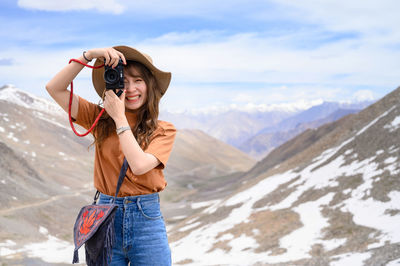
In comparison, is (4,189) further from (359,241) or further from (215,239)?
(359,241)

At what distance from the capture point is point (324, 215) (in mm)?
30484

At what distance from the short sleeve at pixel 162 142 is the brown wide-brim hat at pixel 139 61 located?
60 centimetres

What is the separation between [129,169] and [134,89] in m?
1.06

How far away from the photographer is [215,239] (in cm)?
3578

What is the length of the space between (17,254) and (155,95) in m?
52.6

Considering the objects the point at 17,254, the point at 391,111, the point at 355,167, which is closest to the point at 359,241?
the point at 355,167

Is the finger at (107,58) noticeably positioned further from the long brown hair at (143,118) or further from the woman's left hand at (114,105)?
the long brown hair at (143,118)

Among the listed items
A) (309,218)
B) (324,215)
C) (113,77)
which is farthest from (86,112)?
(309,218)

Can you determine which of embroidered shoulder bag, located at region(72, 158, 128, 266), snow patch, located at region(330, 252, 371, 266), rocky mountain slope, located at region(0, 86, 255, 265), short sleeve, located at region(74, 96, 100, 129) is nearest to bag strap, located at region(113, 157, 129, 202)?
embroidered shoulder bag, located at region(72, 158, 128, 266)

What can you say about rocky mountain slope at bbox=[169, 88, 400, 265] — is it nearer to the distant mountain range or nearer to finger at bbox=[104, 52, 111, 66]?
the distant mountain range

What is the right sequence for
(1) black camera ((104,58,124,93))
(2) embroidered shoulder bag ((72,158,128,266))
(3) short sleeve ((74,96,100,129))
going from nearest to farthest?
(2) embroidered shoulder bag ((72,158,128,266)) < (1) black camera ((104,58,124,93)) < (3) short sleeve ((74,96,100,129))

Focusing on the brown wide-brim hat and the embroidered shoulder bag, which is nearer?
Answer: the embroidered shoulder bag

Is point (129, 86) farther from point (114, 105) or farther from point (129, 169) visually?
point (129, 169)

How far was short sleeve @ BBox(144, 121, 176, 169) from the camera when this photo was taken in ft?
15.7
